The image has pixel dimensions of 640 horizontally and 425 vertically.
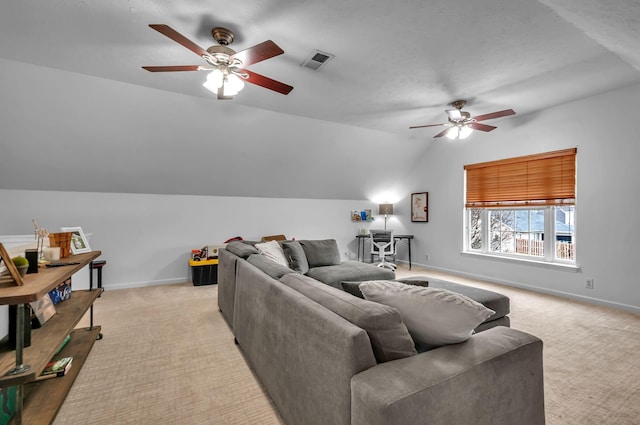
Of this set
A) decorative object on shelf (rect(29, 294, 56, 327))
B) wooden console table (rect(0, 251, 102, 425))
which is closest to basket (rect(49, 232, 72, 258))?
wooden console table (rect(0, 251, 102, 425))

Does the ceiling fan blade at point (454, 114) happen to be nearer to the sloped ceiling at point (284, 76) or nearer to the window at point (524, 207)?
the sloped ceiling at point (284, 76)

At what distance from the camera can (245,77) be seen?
242 centimetres

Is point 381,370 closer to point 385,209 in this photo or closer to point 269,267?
point 269,267

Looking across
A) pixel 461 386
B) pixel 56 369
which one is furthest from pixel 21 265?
pixel 461 386

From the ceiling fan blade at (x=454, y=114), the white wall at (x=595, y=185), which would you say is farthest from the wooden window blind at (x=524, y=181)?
the ceiling fan blade at (x=454, y=114)

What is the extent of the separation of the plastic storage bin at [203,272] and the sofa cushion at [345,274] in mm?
1866

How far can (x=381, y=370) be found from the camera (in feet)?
3.38

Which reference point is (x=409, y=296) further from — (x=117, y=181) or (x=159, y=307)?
(x=117, y=181)

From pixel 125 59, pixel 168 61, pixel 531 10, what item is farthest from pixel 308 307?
pixel 125 59

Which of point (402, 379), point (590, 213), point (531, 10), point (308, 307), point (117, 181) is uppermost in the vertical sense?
point (531, 10)

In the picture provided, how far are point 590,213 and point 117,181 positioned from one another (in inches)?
260

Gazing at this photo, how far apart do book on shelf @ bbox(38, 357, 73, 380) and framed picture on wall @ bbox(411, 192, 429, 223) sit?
5.72 metres

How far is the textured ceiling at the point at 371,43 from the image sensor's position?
6.59 ft

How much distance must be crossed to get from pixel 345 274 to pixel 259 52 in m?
2.45
